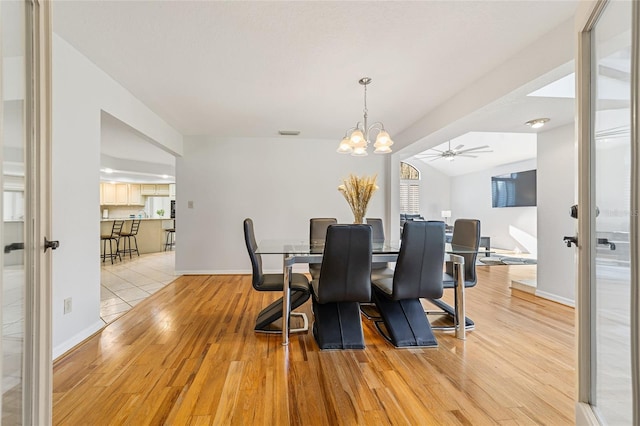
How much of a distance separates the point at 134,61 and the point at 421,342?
3446mm

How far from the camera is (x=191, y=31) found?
218cm

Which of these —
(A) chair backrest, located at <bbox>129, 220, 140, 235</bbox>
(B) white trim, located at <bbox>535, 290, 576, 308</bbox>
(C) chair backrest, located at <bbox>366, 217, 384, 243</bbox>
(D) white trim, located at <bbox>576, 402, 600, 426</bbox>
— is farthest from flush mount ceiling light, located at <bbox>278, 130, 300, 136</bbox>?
(A) chair backrest, located at <bbox>129, 220, 140, 235</bbox>

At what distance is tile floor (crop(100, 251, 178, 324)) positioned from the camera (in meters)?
3.42

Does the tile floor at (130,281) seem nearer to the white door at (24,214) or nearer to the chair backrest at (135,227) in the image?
the chair backrest at (135,227)

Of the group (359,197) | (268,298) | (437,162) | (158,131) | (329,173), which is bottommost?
(268,298)

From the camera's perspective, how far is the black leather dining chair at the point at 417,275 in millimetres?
2352

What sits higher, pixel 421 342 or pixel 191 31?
pixel 191 31

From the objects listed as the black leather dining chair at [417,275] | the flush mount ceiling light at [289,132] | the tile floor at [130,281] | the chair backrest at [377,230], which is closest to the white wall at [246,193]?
the flush mount ceiling light at [289,132]

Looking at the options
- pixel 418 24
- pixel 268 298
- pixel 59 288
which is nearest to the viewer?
pixel 418 24

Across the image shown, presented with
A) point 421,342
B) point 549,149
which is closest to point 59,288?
point 421,342

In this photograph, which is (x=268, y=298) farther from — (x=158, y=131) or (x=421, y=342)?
(x=158, y=131)

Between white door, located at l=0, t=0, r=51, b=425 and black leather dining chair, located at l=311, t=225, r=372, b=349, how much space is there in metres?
1.58

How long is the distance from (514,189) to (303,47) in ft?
26.3

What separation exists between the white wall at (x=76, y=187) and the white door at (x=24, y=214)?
132 cm
